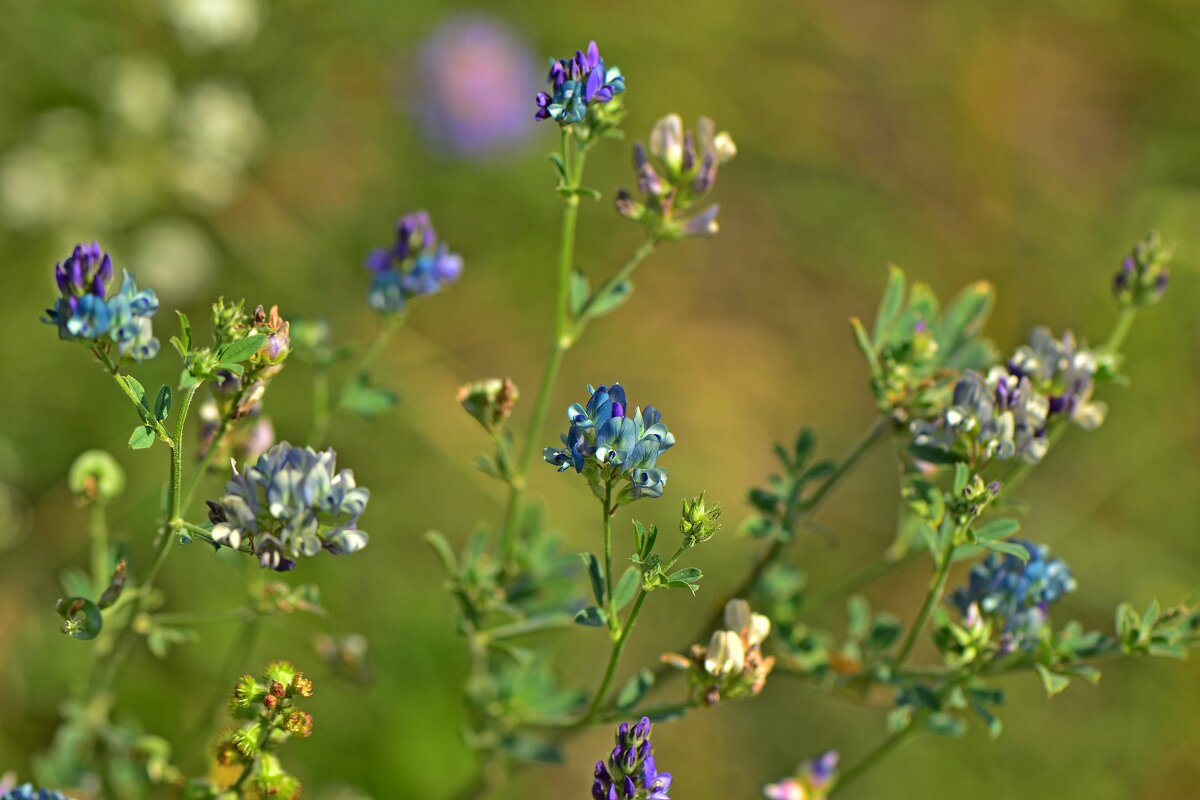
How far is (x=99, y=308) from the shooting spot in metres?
1.87

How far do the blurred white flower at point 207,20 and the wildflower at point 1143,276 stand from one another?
3.83m

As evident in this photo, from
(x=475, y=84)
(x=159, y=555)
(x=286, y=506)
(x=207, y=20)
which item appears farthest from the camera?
(x=475, y=84)

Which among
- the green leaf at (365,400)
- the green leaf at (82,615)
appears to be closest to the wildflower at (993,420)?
the green leaf at (365,400)

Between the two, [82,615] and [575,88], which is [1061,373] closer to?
[575,88]

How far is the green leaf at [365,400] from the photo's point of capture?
2.64m

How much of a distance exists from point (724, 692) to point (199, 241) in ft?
12.5

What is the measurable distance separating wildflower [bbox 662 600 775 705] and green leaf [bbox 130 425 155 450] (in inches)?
38.5

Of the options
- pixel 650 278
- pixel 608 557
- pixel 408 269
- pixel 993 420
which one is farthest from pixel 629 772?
pixel 650 278

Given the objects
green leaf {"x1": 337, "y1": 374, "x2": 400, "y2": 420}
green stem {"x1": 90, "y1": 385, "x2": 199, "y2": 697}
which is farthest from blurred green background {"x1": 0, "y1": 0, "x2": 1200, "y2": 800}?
green leaf {"x1": 337, "y1": 374, "x2": 400, "y2": 420}

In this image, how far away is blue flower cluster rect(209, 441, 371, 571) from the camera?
6.05ft

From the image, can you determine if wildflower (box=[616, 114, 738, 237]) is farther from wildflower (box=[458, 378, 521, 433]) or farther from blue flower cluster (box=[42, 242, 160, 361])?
blue flower cluster (box=[42, 242, 160, 361])

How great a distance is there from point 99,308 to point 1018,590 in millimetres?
1686

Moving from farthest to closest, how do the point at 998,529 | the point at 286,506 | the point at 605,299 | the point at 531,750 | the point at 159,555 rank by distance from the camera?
the point at 531,750 → the point at 605,299 → the point at 998,529 → the point at 159,555 → the point at 286,506

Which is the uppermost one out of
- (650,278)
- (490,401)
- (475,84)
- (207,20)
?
(475,84)
